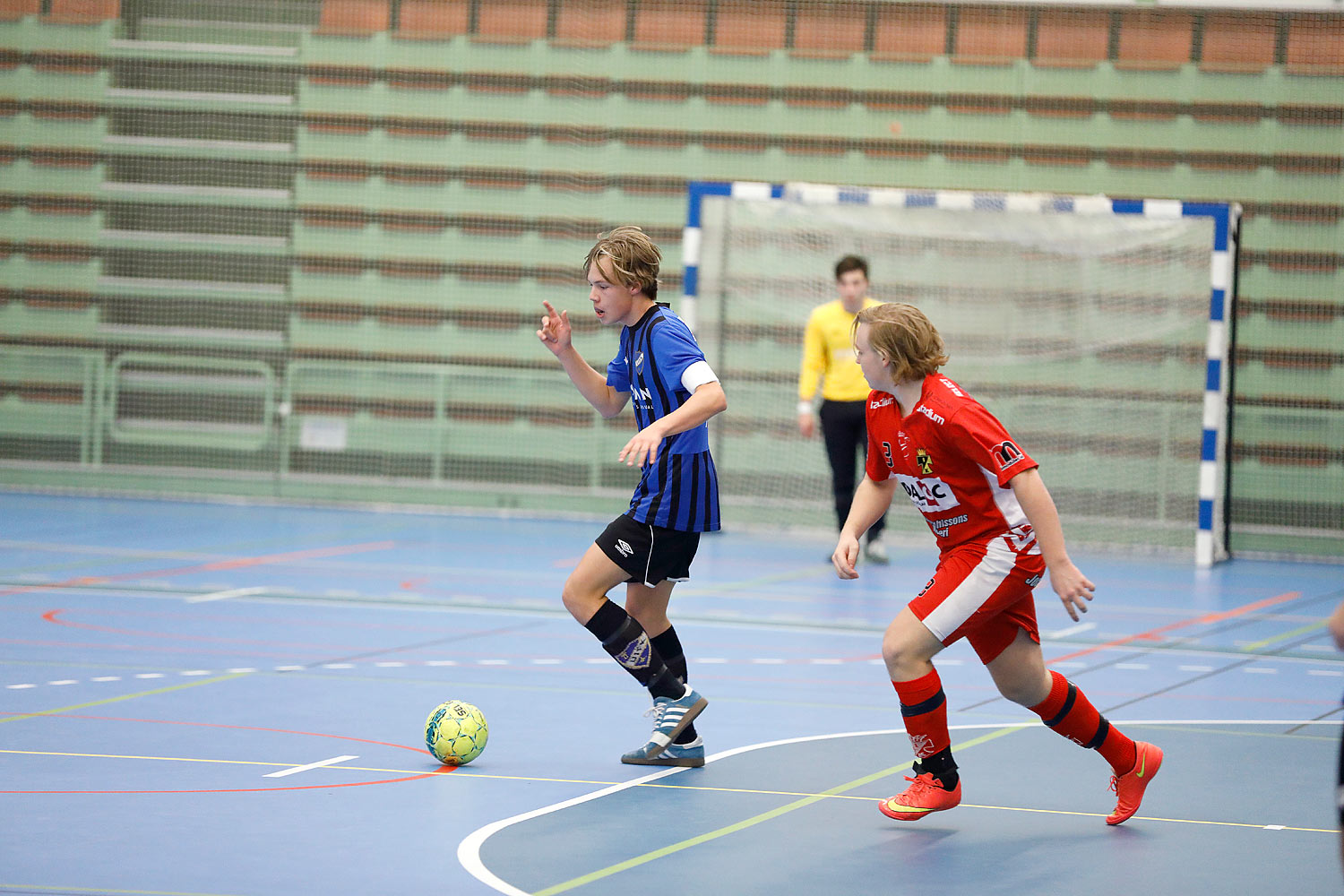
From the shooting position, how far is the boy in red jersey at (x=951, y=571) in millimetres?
4426

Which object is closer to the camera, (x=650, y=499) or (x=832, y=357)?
(x=650, y=499)

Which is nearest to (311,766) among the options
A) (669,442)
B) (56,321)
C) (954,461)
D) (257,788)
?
(257,788)

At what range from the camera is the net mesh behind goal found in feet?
43.3

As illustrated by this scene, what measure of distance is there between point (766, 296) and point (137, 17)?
273 inches

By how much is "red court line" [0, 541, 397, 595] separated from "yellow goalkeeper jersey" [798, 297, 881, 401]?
3.39 m

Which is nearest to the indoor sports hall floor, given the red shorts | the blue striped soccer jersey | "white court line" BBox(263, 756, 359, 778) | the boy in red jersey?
"white court line" BBox(263, 756, 359, 778)

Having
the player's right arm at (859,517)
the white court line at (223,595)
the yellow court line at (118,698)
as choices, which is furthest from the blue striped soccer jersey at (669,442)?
the white court line at (223,595)

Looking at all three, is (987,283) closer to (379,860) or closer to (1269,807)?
(1269,807)

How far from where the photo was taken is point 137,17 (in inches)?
626

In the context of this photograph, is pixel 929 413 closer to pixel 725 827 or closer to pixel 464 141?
pixel 725 827

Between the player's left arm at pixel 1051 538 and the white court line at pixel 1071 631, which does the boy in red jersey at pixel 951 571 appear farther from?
the white court line at pixel 1071 631

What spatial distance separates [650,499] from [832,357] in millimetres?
6215

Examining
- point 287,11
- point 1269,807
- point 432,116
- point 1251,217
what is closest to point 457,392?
point 432,116

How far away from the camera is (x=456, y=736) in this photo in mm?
5094
